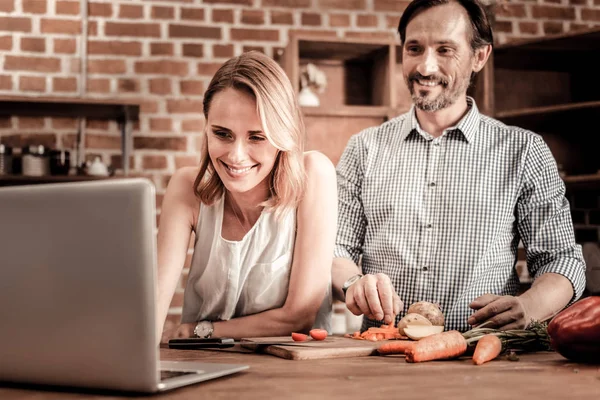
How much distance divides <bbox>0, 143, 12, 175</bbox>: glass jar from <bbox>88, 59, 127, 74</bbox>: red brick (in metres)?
0.57

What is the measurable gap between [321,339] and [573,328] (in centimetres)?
47

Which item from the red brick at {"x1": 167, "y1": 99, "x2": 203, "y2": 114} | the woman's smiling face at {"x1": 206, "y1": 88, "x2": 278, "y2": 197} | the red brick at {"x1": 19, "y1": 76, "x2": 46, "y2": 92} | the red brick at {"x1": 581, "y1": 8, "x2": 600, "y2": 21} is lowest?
the woman's smiling face at {"x1": 206, "y1": 88, "x2": 278, "y2": 197}

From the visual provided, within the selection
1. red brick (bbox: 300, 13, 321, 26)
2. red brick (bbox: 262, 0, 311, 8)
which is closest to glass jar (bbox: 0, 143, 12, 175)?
red brick (bbox: 262, 0, 311, 8)

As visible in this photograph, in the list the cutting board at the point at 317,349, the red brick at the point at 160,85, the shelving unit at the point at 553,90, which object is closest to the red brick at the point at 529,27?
→ the shelving unit at the point at 553,90

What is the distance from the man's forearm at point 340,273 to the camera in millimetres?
1882

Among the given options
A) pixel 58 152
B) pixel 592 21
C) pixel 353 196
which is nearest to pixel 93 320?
pixel 353 196

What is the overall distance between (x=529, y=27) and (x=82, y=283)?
3.54 m

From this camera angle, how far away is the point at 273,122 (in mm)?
1593

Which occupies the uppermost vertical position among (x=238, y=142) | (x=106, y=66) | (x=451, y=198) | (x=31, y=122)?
(x=106, y=66)

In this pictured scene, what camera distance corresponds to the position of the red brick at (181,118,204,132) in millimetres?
3391

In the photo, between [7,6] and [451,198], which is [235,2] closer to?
[7,6]

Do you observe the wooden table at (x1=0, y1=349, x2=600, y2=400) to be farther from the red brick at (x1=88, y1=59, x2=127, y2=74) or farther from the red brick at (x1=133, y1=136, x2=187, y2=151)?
the red brick at (x1=88, y1=59, x2=127, y2=74)

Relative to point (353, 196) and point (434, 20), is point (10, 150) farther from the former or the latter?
point (434, 20)

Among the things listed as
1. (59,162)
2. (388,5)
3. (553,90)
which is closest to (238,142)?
(59,162)
